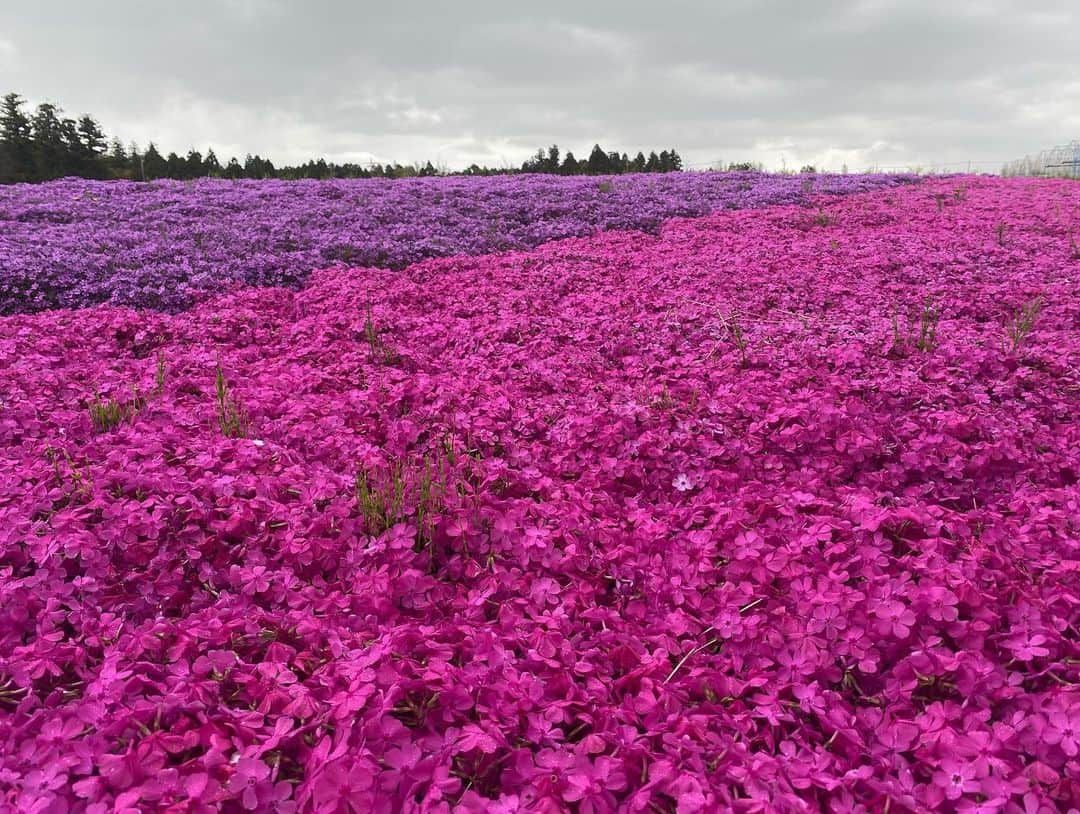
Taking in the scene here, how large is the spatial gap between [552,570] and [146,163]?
3012 cm

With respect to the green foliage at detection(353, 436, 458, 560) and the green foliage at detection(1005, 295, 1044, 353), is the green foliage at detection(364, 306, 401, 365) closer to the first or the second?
the green foliage at detection(353, 436, 458, 560)

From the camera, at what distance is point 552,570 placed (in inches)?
146

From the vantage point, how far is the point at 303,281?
34.4 feet

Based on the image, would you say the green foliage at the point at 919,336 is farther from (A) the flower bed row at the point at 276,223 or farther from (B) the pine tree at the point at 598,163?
(B) the pine tree at the point at 598,163

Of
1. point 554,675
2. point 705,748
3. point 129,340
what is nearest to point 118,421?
point 129,340

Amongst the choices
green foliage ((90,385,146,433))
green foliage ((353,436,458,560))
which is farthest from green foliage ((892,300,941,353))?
green foliage ((90,385,146,433))

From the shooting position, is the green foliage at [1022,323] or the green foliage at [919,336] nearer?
the green foliage at [919,336]

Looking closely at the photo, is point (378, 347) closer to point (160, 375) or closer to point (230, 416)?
point (160, 375)

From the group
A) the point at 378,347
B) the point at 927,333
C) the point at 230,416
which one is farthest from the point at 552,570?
the point at 927,333

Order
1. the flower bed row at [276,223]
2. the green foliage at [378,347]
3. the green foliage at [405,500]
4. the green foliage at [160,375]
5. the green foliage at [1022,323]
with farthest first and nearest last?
the flower bed row at [276,223]
the green foliage at [378,347]
the green foliage at [1022,323]
the green foliage at [160,375]
the green foliage at [405,500]

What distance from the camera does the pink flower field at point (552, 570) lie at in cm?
237

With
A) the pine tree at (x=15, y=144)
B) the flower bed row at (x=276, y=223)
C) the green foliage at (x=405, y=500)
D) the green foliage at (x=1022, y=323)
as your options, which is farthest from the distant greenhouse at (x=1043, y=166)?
the pine tree at (x=15, y=144)

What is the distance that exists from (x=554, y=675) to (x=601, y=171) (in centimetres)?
2822

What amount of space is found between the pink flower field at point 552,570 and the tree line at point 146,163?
2108 centimetres
